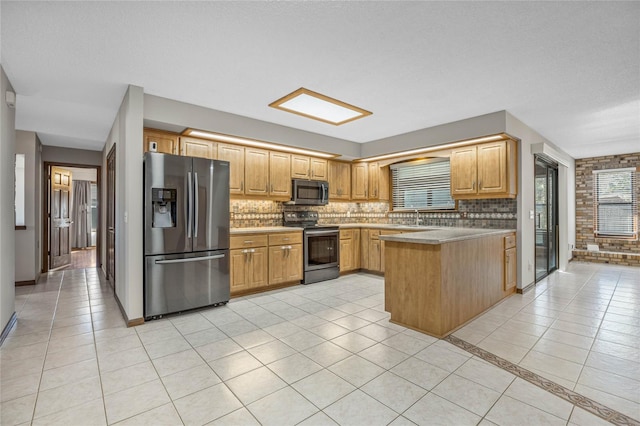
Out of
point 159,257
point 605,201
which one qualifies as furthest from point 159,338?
point 605,201

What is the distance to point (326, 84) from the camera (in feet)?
10.5

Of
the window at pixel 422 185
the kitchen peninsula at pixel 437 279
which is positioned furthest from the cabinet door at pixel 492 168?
the kitchen peninsula at pixel 437 279

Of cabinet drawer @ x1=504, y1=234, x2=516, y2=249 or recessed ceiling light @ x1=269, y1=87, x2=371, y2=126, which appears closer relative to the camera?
recessed ceiling light @ x1=269, y1=87, x2=371, y2=126

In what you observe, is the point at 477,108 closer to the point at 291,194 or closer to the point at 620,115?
the point at 620,115

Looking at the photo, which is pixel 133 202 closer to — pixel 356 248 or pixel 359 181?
pixel 356 248

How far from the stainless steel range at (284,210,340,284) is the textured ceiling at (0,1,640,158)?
1.94 m

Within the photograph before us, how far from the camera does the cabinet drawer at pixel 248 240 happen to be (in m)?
4.27

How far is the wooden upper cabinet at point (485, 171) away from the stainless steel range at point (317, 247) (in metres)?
2.13

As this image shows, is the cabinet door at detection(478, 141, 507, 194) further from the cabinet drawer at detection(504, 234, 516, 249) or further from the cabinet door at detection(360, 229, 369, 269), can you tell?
the cabinet door at detection(360, 229, 369, 269)

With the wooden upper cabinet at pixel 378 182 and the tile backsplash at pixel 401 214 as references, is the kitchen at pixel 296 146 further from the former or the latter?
the wooden upper cabinet at pixel 378 182

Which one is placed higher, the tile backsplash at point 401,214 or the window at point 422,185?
the window at point 422,185

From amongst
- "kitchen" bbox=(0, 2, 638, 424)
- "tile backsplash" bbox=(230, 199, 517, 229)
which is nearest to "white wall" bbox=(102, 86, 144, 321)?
"kitchen" bbox=(0, 2, 638, 424)

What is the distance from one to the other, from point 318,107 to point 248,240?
203 centimetres

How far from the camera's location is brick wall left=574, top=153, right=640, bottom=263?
22.5 feet
